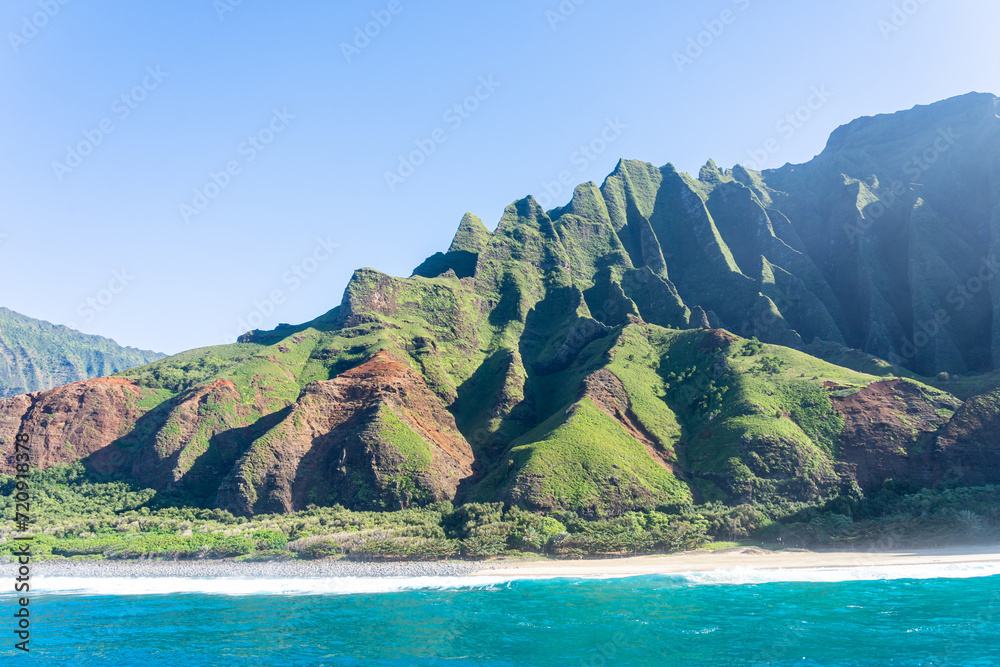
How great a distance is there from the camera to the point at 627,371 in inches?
4104

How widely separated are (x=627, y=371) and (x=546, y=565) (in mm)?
49295

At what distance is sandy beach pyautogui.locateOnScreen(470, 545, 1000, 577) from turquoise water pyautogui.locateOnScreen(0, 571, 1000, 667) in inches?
103

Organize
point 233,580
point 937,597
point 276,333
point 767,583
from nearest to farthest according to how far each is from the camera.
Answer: point 937,597
point 767,583
point 233,580
point 276,333

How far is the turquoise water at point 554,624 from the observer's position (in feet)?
121

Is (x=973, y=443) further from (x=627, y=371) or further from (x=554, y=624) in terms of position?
(x=554, y=624)

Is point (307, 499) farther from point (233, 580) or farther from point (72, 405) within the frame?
point (72, 405)

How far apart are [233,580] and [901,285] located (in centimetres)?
16432

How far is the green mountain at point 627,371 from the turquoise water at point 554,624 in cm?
2333

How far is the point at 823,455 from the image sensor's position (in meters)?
80.4

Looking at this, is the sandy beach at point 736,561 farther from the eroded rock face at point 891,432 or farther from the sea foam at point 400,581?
the eroded rock face at point 891,432

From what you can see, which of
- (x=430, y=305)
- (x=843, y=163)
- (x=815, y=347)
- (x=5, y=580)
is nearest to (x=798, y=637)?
(x=5, y=580)
